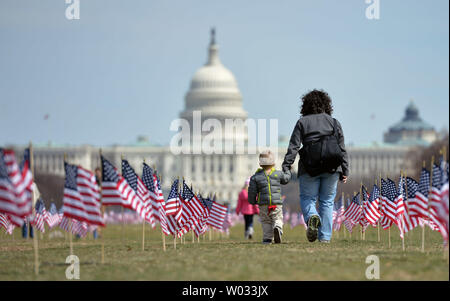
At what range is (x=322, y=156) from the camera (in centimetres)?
1797

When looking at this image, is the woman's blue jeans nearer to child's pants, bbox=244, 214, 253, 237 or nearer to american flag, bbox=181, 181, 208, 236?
american flag, bbox=181, 181, 208, 236

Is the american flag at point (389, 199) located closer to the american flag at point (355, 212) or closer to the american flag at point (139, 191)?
the american flag at point (139, 191)

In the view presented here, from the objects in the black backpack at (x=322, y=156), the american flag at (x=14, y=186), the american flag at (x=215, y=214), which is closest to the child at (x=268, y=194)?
the black backpack at (x=322, y=156)

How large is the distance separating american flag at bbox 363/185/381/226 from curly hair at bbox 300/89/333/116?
5.58m

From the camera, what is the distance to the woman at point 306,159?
1811 cm

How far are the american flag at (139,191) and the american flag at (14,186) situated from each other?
242 centimetres

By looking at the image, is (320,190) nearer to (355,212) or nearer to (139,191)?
(139,191)

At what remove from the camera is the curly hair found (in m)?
18.5

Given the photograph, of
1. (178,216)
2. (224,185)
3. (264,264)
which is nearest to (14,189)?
(264,264)
